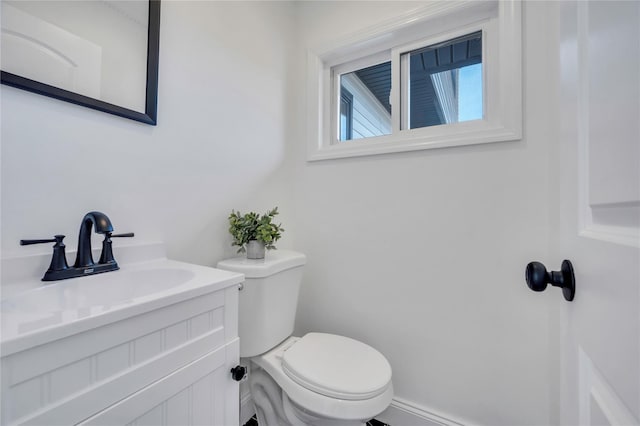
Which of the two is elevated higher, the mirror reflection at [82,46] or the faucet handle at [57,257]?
the mirror reflection at [82,46]

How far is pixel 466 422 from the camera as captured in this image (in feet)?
3.77

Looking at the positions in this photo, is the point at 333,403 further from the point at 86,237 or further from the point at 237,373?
the point at 86,237

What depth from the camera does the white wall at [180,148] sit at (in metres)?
0.73

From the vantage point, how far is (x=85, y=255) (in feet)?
2.52

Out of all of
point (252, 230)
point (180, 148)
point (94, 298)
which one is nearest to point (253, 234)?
point (252, 230)

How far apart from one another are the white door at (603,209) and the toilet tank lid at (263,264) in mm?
890

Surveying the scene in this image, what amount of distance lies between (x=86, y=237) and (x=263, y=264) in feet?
1.86

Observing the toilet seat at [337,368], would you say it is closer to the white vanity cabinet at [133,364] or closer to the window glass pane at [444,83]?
the white vanity cabinet at [133,364]

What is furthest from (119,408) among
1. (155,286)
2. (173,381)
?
(155,286)

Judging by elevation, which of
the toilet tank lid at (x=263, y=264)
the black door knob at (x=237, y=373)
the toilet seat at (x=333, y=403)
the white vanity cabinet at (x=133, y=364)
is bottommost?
the toilet seat at (x=333, y=403)

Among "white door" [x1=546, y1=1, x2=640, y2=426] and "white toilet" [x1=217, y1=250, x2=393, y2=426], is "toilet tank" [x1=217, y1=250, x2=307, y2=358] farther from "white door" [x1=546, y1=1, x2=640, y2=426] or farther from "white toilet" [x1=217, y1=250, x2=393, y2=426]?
"white door" [x1=546, y1=1, x2=640, y2=426]

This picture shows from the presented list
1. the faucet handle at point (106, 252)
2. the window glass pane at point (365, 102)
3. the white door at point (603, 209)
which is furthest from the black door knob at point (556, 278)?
the window glass pane at point (365, 102)

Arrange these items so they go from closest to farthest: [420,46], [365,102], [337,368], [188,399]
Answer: [188,399], [337,368], [420,46], [365,102]

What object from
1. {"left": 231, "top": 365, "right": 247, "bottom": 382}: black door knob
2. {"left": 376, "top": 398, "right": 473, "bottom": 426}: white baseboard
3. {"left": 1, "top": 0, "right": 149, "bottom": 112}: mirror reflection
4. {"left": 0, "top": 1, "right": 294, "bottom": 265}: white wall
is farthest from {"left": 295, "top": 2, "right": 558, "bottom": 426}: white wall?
{"left": 1, "top": 0, "right": 149, "bottom": 112}: mirror reflection
